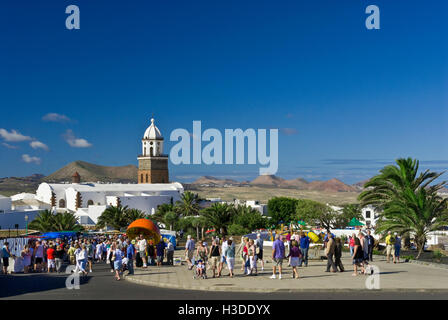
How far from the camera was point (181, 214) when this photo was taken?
83125 millimetres

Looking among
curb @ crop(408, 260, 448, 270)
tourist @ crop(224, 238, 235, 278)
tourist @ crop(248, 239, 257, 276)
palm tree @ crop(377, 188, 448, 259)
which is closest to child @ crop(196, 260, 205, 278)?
Result: tourist @ crop(224, 238, 235, 278)

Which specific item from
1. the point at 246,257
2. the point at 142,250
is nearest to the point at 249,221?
the point at 142,250

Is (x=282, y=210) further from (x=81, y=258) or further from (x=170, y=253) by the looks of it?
(x=81, y=258)

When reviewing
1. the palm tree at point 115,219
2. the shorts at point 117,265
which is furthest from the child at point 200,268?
the palm tree at point 115,219

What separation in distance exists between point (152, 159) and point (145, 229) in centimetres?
8583

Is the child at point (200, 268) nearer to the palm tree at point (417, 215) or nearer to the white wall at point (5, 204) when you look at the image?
the palm tree at point (417, 215)

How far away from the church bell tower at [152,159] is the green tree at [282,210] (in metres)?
32.6

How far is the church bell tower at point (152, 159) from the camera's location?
11119 centimetres

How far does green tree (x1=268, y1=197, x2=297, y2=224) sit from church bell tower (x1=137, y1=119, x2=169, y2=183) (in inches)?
1283

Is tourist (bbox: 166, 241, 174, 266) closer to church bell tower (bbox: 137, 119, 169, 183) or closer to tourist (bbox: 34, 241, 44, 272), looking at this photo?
tourist (bbox: 34, 241, 44, 272)

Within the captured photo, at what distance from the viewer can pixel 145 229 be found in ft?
85.7

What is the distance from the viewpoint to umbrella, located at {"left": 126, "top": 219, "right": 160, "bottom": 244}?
25.6m
